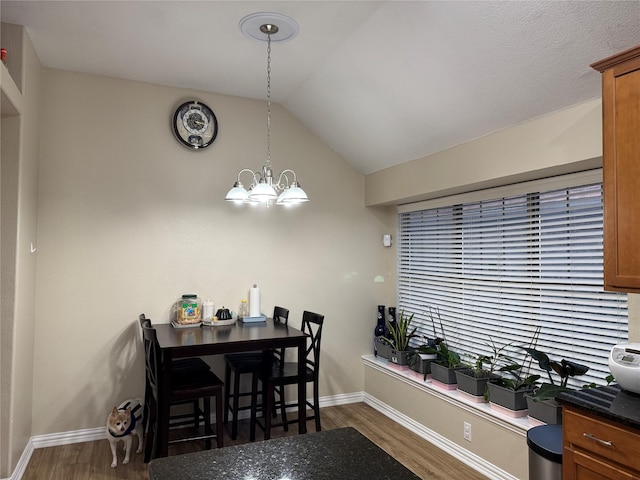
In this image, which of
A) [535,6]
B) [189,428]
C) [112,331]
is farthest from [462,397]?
[112,331]

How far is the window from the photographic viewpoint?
2.79 meters

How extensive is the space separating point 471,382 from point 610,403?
4.48 feet

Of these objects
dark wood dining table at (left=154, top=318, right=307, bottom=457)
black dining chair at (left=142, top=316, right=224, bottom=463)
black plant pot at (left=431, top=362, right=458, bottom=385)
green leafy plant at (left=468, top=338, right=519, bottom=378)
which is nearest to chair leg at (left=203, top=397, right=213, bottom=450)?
black dining chair at (left=142, top=316, right=224, bottom=463)

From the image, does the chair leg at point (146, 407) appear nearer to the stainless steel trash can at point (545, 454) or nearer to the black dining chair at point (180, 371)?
the black dining chair at point (180, 371)

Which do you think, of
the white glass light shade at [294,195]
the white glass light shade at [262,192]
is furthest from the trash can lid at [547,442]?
the white glass light shade at [262,192]

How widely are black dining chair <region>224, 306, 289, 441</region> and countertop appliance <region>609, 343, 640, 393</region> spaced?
92.8 inches

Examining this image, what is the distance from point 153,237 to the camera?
3.89 meters

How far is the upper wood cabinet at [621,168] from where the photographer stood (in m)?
2.02

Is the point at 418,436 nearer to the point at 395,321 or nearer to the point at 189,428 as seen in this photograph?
the point at 395,321

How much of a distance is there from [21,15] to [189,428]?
3224 millimetres

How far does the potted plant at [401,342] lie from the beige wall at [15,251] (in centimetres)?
292

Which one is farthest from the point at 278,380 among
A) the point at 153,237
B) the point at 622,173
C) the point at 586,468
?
the point at 622,173

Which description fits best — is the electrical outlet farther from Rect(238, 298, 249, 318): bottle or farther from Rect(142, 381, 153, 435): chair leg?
Rect(142, 381, 153, 435): chair leg

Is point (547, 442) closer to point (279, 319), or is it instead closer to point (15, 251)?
point (279, 319)
